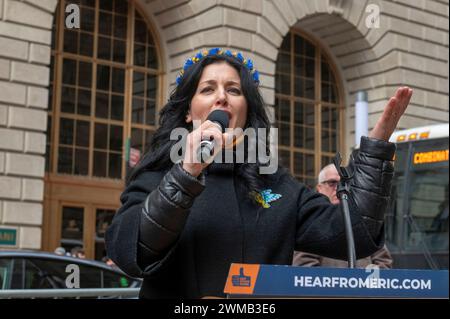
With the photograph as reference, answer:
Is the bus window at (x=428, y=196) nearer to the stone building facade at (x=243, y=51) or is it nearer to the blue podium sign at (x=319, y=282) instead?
the stone building facade at (x=243, y=51)

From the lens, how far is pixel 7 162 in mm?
14625

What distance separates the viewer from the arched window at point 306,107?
2089 centimetres

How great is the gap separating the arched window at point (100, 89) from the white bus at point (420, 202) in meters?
→ 5.96

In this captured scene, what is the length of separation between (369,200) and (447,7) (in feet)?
69.9

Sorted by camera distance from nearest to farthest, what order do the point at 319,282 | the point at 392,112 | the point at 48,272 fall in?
the point at 319,282 → the point at 392,112 → the point at 48,272

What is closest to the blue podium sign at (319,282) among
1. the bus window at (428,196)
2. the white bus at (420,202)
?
the white bus at (420,202)

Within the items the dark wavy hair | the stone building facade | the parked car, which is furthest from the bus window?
the dark wavy hair

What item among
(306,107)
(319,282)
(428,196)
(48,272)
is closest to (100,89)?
(306,107)

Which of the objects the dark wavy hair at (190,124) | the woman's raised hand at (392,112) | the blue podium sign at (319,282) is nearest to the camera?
the blue podium sign at (319,282)

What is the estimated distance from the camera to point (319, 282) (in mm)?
1666

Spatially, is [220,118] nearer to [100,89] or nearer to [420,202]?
[420,202]

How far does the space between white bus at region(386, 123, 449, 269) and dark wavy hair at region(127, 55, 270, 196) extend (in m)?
11.4

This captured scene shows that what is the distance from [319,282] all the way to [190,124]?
1.05 m
